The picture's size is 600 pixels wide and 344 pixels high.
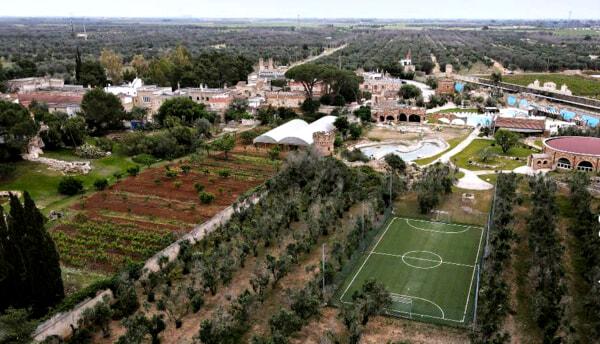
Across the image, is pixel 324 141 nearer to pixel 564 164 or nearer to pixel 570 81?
pixel 564 164

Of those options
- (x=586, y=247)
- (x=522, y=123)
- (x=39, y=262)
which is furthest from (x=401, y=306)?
(x=522, y=123)

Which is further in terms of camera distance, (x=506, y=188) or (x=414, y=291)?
(x=506, y=188)

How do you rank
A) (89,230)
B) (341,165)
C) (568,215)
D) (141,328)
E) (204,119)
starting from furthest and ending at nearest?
1. (204,119)
2. (341,165)
3. (568,215)
4. (89,230)
5. (141,328)

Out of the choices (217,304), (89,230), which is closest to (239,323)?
(217,304)

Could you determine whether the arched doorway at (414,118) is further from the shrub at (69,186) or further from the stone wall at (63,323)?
the stone wall at (63,323)

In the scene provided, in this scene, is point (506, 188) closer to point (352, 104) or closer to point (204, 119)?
point (204, 119)

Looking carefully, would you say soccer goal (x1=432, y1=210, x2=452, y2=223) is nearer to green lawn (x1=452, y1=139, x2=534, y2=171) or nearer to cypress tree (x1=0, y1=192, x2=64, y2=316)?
green lawn (x1=452, y1=139, x2=534, y2=171)

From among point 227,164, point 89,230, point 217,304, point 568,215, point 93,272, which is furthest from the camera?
point 227,164
